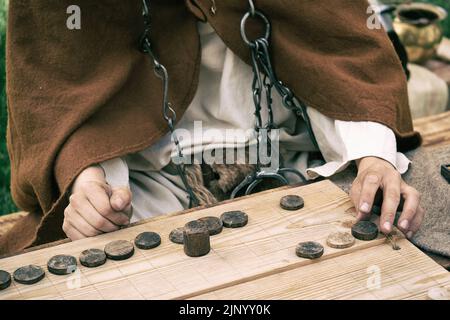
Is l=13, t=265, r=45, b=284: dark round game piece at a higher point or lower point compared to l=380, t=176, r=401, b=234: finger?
lower

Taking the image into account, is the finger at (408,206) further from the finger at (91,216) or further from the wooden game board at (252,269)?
the finger at (91,216)

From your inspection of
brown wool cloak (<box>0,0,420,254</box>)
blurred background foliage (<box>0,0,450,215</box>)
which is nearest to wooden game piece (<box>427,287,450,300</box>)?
brown wool cloak (<box>0,0,420,254</box>)

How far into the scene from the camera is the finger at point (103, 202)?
1855mm

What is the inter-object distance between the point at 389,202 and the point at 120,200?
605mm

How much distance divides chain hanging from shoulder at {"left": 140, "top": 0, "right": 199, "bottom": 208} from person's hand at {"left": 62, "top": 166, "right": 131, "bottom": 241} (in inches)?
9.1

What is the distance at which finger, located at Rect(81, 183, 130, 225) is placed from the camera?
1.86m

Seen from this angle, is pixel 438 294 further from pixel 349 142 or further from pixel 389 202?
pixel 349 142

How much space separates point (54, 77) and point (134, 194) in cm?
39

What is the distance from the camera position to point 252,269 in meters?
1.66

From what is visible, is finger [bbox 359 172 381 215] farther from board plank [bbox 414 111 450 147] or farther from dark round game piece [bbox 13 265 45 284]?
board plank [bbox 414 111 450 147]

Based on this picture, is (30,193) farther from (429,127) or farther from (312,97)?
(429,127)

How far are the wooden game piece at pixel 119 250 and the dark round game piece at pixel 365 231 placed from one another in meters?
0.48

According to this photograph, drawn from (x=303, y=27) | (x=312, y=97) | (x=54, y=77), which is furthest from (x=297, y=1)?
(x=54, y=77)

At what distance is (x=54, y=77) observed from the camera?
6.89ft
